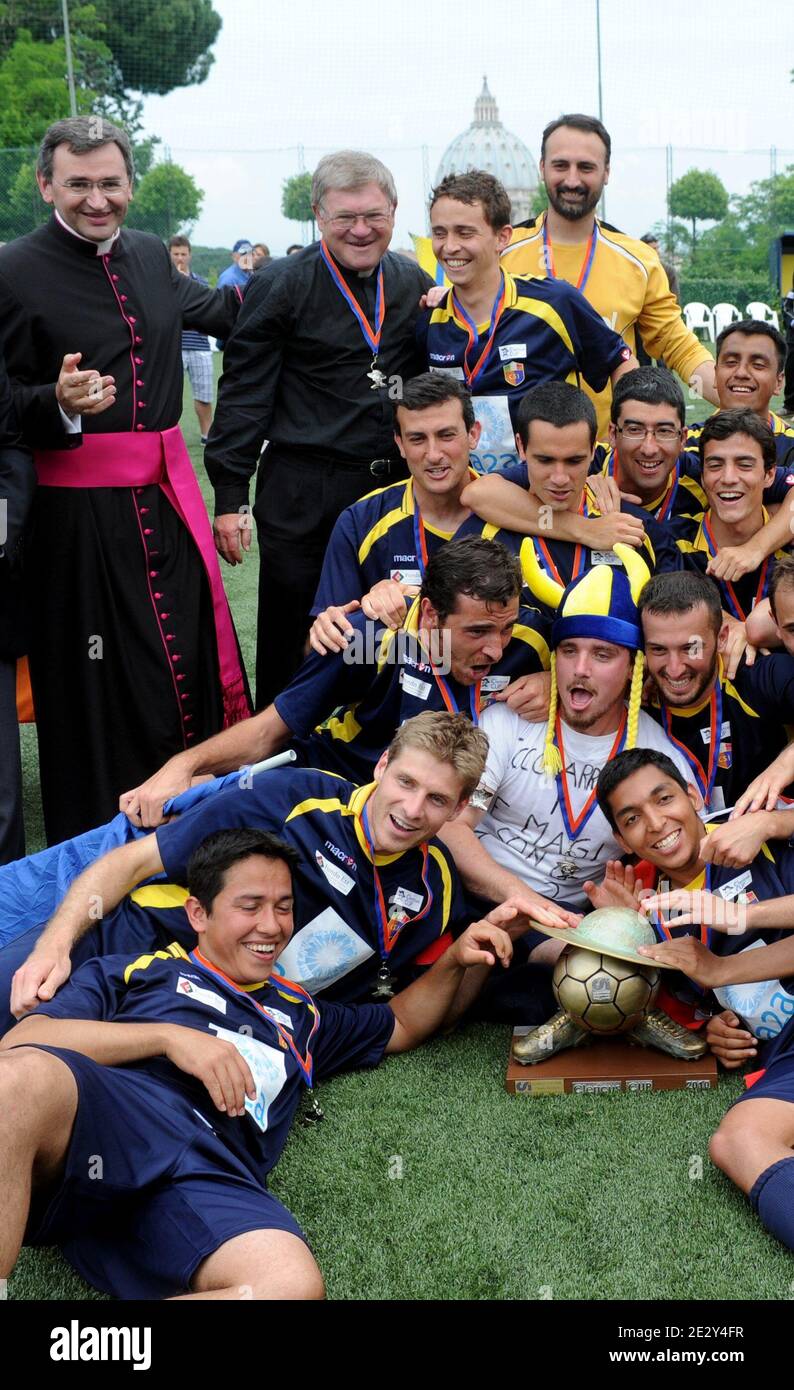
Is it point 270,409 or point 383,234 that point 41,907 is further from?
point 383,234

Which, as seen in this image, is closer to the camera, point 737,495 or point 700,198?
point 737,495

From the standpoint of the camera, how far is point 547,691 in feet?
14.6

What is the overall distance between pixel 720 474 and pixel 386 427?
129 cm

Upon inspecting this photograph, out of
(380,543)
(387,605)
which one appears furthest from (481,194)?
(387,605)

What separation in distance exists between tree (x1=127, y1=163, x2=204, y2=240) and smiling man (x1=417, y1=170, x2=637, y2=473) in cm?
2513

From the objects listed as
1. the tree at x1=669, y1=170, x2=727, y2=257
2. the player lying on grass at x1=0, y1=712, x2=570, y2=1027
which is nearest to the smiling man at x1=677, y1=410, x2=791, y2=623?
the player lying on grass at x1=0, y1=712, x2=570, y2=1027

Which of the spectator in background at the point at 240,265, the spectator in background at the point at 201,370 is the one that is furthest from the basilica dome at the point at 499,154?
the spectator in background at the point at 201,370

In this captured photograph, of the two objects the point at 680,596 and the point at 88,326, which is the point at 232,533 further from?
the point at 680,596

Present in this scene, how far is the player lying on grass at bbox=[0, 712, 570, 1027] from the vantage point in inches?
147

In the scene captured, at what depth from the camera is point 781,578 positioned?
4.12 meters

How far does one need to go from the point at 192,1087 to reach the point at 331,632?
5.52 feet

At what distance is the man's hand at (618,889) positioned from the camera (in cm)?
407

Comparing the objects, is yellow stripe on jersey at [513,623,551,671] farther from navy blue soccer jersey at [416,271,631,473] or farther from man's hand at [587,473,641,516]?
navy blue soccer jersey at [416,271,631,473]

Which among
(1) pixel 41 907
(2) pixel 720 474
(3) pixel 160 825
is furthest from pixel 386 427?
(1) pixel 41 907
